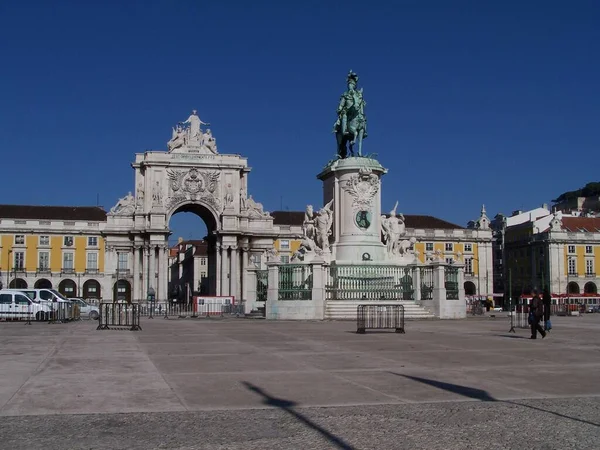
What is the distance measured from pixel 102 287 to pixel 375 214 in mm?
62159

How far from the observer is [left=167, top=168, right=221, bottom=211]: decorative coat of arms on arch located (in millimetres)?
87250

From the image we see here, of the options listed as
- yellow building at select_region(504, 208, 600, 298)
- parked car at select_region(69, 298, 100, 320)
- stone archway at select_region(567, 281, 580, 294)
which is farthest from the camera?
stone archway at select_region(567, 281, 580, 294)

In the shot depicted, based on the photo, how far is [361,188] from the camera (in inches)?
1347

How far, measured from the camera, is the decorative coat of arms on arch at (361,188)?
34.1 metres

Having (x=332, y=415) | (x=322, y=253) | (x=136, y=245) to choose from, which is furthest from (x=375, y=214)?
(x=136, y=245)

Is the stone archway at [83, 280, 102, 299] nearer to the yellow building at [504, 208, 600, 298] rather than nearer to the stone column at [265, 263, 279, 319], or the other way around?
the yellow building at [504, 208, 600, 298]

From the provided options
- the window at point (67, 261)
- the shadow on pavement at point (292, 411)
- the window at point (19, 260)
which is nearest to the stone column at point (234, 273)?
the window at point (67, 261)

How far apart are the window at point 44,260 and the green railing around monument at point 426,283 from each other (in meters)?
66.1

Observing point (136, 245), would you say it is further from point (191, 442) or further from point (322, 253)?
point (191, 442)

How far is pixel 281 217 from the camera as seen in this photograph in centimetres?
10169

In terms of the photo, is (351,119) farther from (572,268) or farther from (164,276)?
(572,268)

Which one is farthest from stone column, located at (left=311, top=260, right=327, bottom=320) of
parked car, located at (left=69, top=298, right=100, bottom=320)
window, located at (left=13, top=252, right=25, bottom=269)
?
window, located at (left=13, top=252, right=25, bottom=269)

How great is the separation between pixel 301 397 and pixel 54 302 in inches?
1186

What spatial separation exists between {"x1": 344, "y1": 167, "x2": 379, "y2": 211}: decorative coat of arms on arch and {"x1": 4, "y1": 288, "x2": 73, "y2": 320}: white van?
1410 cm
